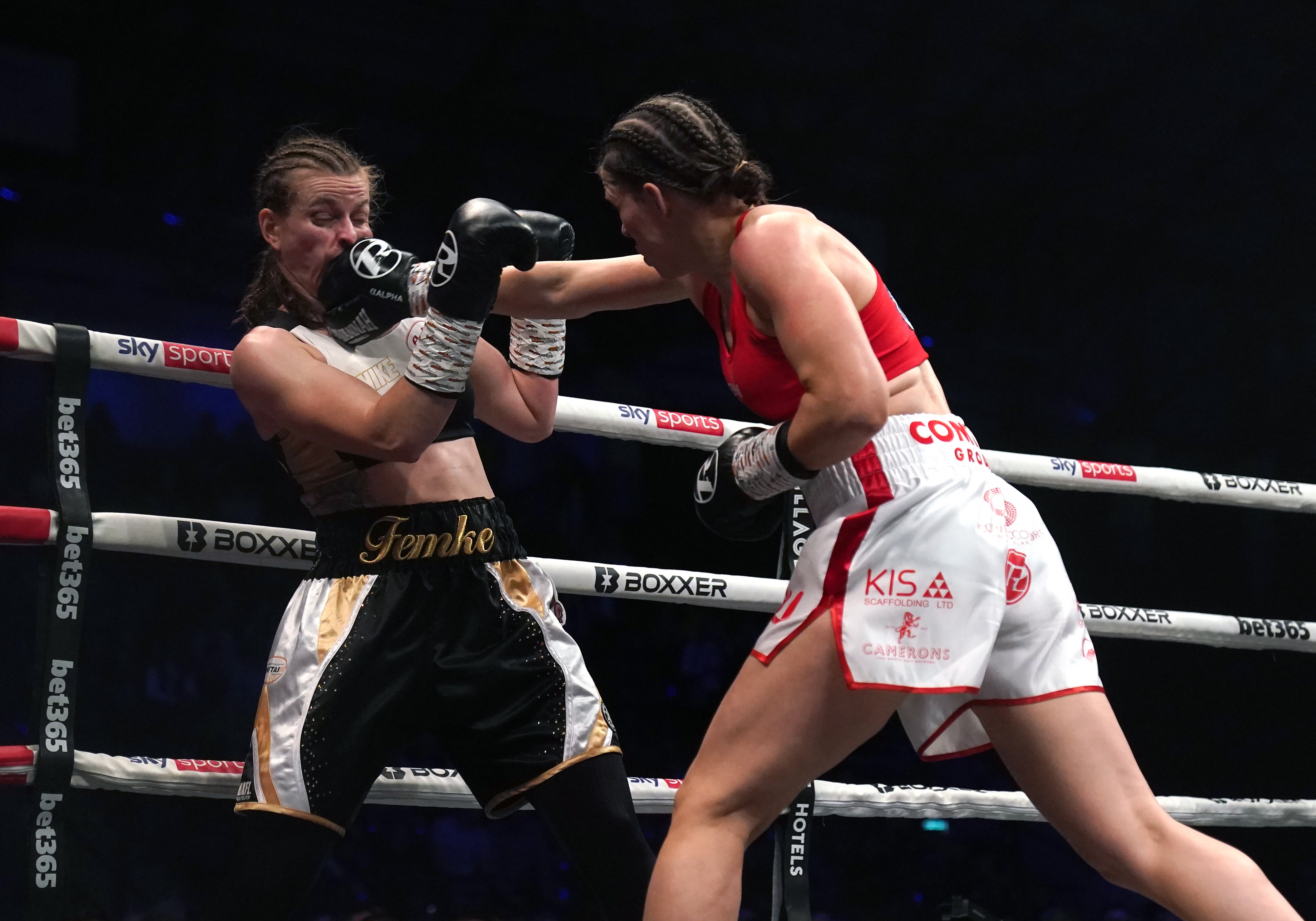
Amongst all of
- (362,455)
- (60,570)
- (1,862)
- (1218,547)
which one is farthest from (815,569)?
(1218,547)

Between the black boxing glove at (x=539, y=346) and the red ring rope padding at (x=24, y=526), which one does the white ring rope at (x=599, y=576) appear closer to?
the red ring rope padding at (x=24, y=526)

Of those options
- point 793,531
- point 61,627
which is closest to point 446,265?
point 61,627

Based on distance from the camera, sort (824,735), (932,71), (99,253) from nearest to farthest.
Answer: (824,735), (99,253), (932,71)

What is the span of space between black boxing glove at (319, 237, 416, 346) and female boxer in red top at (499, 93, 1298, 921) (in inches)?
13.8

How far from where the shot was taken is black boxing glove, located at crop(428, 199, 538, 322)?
1.51 metres

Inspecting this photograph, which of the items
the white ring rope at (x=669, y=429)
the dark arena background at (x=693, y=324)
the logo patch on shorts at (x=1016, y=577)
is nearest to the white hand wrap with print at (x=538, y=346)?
the white ring rope at (x=669, y=429)

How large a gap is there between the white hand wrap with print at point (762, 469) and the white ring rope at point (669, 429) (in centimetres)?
40

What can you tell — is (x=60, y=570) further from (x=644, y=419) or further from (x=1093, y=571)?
(x=1093, y=571)

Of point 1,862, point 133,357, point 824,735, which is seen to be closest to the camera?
point 824,735

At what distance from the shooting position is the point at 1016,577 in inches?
54.9

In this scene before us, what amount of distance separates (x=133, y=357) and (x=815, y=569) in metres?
1.03

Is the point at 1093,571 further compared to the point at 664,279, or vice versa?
the point at 1093,571

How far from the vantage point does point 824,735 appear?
1.34 meters

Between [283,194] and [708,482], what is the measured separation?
0.75 m
